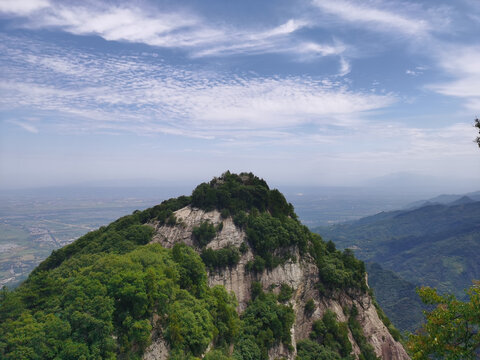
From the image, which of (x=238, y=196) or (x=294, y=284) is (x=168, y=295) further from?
(x=238, y=196)

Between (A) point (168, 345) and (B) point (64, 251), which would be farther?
(B) point (64, 251)

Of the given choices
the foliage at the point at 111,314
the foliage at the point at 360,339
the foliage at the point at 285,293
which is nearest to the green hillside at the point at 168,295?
the foliage at the point at 111,314

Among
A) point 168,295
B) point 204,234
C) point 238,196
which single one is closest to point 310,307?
point 204,234

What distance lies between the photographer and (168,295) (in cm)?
2580

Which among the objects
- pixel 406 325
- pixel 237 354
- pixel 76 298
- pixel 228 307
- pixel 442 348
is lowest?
pixel 406 325

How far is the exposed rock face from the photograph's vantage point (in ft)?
127

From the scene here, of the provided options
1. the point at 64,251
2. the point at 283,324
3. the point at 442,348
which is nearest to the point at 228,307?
the point at 283,324

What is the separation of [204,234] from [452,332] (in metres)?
32.4

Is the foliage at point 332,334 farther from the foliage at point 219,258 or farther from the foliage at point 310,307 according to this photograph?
the foliage at point 219,258

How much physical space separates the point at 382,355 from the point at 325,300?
10740 millimetres

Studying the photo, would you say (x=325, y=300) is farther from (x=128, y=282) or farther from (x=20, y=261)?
(x=20, y=261)

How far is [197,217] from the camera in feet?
143

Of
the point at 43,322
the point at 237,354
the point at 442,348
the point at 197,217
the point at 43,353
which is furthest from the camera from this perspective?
the point at 197,217

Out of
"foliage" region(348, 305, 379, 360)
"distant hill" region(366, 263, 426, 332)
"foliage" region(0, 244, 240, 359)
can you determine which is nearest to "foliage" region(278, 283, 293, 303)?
"foliage" region(348, 305, 379, 360)
